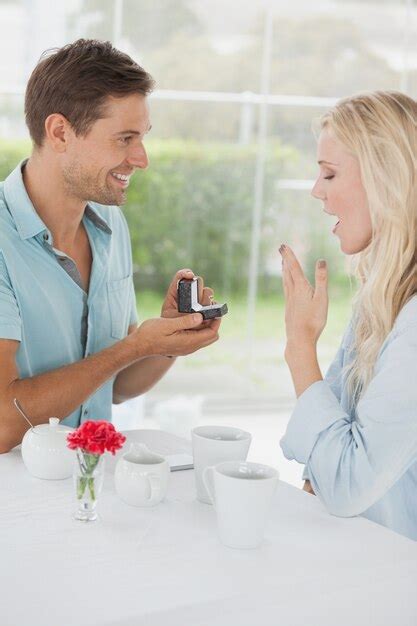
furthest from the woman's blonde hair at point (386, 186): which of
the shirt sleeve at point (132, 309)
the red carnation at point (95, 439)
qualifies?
the shirt sleeve at point (132, 309)

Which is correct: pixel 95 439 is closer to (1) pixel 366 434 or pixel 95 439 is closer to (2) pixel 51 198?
(1) pixel 366 434

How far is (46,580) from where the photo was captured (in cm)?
121

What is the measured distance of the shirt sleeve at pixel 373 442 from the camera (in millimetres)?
1469

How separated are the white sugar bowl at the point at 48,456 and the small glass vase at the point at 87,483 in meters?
0.18

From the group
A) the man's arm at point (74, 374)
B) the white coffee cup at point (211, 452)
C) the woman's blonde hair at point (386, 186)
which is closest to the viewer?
the white coffee cup at point (211, 452)

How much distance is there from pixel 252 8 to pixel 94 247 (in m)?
3.02

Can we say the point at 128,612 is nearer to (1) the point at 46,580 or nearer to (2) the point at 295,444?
(1) the point at 46,580

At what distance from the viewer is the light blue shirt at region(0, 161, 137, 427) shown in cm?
199

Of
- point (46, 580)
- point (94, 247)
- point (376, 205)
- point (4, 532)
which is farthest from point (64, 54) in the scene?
point (46, 580)

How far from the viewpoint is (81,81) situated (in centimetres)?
210

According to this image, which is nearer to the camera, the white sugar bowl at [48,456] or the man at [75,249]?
the white sugar bowl at [48,456]

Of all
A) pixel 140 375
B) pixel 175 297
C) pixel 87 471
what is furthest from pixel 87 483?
pixel 140 375

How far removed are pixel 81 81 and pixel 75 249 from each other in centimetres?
40

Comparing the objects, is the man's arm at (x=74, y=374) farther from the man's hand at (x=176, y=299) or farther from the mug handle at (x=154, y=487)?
the mug handle at (x=154, y=487)
